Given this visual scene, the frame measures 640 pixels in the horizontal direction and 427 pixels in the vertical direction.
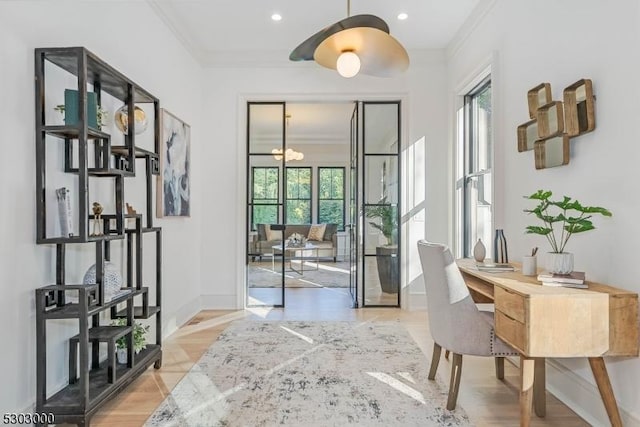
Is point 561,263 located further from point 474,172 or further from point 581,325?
point 474,172

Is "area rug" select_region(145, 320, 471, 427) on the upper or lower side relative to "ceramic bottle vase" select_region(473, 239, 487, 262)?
lower

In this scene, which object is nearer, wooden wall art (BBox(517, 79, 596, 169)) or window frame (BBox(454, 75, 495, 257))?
wooden wall art (BBox(517, 79, 596, 169))

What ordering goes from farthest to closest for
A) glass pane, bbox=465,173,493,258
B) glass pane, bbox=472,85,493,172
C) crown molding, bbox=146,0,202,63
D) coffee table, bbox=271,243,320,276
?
coffee table, bbox=271,243,320,276 < glass pane, bbox=472,85,493,172 < glass pane, bbox=465,173,493,258 < crown molding, bbox=146,0,202,63

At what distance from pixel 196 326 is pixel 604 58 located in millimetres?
3981

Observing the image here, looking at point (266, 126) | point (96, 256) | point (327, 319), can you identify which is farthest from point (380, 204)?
point (96, 256)

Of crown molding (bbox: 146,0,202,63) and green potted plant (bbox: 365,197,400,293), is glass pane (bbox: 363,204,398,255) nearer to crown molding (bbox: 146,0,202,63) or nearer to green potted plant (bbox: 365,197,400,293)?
green potted plant (bbox: 365,197,400,293)

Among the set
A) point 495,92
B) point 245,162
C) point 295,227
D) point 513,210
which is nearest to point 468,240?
point 513,210

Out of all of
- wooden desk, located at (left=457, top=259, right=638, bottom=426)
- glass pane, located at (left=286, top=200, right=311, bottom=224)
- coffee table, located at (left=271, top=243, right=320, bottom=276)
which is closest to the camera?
wooden desk, located at (left=457, top=259, right=638, bottom=426)

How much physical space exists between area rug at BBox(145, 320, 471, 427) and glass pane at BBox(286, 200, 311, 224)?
266 inches

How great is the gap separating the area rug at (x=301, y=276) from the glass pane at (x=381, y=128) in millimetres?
2176

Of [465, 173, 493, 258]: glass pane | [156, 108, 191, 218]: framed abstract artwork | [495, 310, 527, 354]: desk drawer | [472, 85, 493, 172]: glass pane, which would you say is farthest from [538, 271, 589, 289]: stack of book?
[156, 108, 191, 218]: framed abstract artwork

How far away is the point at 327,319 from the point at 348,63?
2782 millimetres

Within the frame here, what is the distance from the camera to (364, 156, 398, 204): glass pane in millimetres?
5008

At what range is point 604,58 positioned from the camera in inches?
83.0
